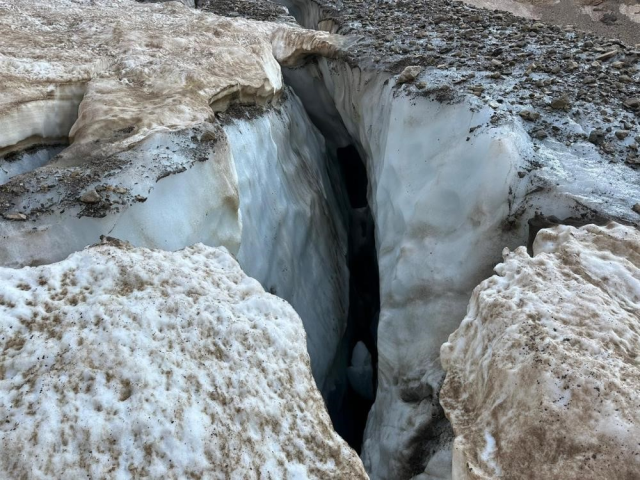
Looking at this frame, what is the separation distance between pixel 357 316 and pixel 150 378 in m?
3.22

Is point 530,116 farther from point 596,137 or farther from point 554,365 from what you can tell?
point 554,365

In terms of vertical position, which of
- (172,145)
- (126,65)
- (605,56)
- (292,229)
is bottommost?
(292,229)

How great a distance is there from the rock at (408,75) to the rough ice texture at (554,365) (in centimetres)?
179

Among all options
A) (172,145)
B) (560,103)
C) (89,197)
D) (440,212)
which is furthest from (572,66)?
(89,197)

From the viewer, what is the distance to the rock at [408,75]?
3.67 meters

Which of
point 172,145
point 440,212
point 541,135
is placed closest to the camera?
point 172,145

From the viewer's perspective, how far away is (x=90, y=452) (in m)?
1.63

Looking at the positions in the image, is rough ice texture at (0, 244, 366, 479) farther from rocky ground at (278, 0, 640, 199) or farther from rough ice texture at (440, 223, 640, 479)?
rocky ground at (278, 0, 640, 199)

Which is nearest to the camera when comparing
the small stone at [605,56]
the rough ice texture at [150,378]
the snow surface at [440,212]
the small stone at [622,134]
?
the rough ice texture at [150,378]

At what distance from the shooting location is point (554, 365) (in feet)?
5.93

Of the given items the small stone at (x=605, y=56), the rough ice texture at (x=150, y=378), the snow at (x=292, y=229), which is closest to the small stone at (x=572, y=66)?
the small stone at (x=605, y=56)

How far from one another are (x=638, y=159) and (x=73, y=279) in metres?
2.97

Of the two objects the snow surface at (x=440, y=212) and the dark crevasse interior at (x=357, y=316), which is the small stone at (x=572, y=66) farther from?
the dark crevasse interior at (x=357, y=316)

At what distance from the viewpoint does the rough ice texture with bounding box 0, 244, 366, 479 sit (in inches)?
65.3
